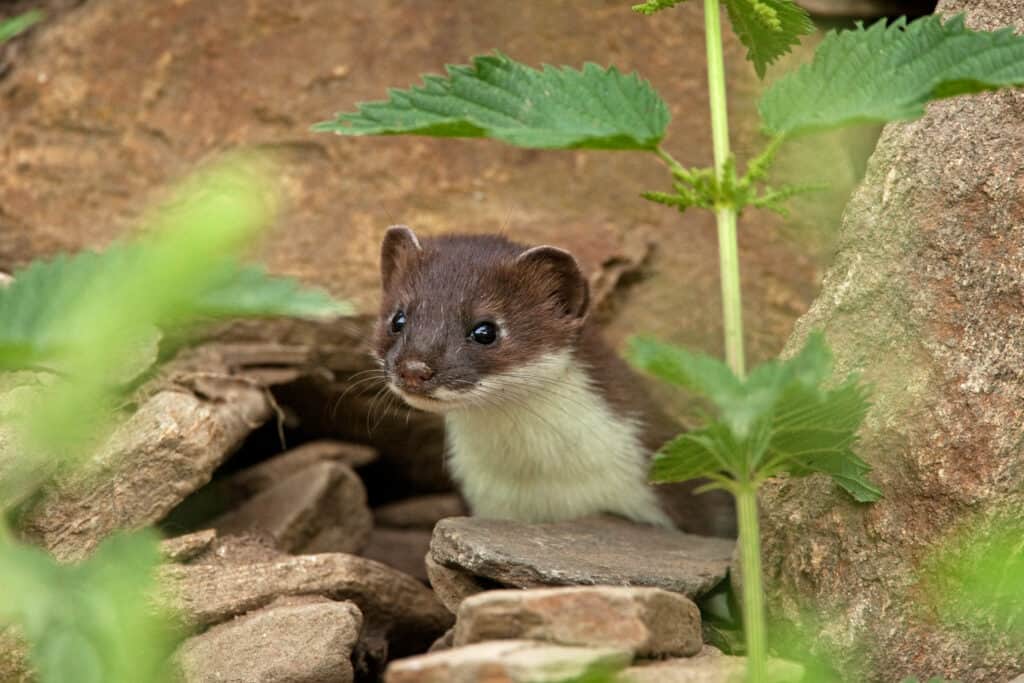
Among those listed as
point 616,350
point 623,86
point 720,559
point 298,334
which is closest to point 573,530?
point 720,559

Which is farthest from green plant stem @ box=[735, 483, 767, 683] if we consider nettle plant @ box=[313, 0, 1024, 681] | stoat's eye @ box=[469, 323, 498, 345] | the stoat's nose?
stoat's eye @ box=[469, 323, 498, 345]

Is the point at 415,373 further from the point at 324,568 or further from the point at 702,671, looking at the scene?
the point at 702,671

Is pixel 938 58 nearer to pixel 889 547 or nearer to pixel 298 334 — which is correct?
pixel 889 547

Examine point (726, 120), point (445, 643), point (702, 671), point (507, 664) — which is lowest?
point (445, 643)

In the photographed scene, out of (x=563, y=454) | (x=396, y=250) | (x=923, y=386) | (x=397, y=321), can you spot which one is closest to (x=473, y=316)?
(x=397, y=321)

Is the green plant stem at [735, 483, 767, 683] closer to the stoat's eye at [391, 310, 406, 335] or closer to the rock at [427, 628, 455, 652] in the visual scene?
the rock at [427, 628, 455, 652]
